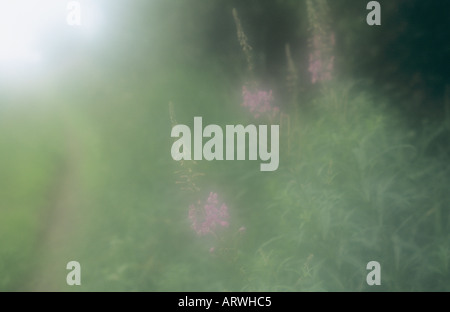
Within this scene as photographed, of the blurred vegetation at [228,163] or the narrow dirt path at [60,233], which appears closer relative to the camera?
the blurred vegetation at [228,163]

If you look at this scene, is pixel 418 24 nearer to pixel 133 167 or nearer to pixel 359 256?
pixel 359 256

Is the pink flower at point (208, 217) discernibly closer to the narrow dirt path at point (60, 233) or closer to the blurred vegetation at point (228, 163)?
the blurred vegetation at point (228, 163)

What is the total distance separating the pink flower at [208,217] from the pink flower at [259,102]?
2.24ft

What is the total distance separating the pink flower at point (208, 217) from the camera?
240cm

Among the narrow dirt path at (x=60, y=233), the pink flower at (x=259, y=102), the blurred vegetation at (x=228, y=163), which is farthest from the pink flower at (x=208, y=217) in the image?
the narrow dirt path at (x=60, y=233)

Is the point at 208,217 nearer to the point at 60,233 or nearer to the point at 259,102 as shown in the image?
the point at 259,102

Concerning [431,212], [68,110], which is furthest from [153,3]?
[431,212]

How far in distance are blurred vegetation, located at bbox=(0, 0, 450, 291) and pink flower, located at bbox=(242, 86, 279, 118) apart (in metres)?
0.13

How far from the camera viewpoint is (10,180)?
2762mm

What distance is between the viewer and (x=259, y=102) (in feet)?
8.43

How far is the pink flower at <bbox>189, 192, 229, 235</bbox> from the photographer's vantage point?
240 centimetres

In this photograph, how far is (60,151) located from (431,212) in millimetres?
2647

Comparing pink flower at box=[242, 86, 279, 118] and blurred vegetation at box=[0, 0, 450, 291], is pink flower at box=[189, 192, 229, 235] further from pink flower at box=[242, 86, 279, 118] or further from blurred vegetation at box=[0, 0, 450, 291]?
pink flower at box=[242, 86, 279, 118]

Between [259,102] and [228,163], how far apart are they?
504mm
